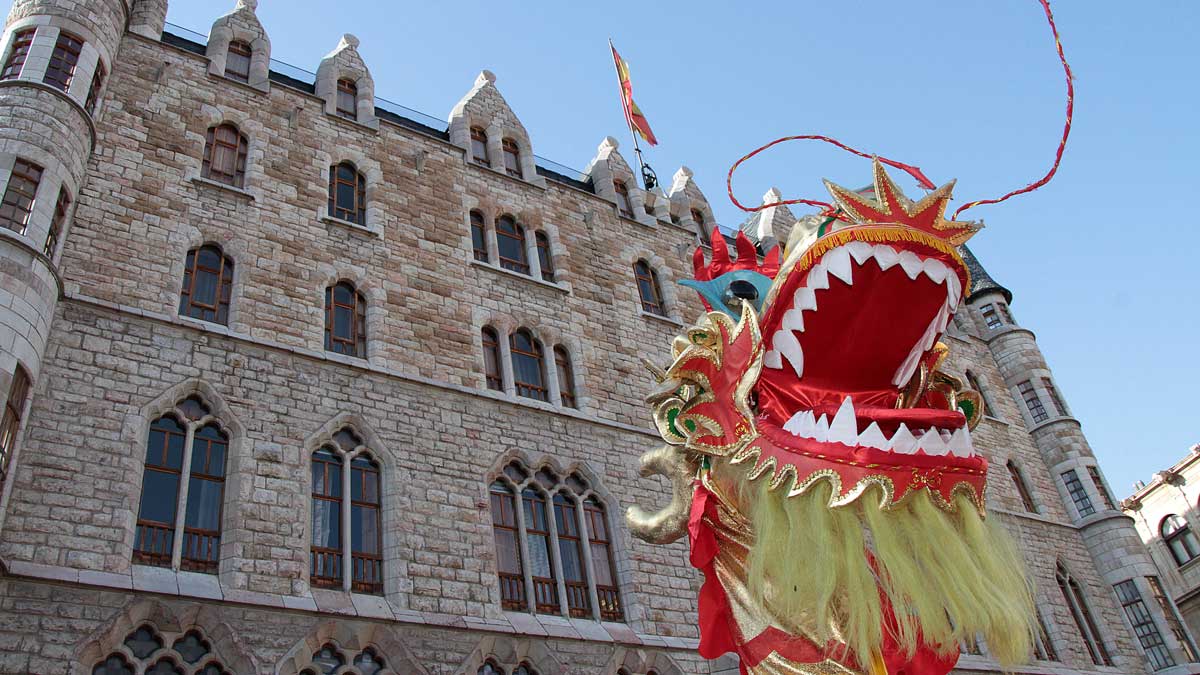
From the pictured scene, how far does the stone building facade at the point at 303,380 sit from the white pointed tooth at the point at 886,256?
242 inches

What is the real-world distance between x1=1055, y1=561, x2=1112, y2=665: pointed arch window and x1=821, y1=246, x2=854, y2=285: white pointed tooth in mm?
14127

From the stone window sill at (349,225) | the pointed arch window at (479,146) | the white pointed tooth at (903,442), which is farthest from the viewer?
the pointed arch window at (479,146)

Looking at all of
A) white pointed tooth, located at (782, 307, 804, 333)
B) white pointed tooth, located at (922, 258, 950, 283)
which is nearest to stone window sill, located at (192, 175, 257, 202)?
white pointed tooth, located at (782, 307, 804, 333)

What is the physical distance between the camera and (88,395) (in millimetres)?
8703

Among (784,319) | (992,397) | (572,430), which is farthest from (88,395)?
(992,397)

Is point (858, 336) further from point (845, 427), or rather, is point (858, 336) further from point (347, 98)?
point (347, 98)

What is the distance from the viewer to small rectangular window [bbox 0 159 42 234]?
8.56m

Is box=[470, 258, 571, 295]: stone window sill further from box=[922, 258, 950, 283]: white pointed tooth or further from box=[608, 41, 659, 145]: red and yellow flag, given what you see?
box=[922, 258, 950, 283]: white pointed tooth

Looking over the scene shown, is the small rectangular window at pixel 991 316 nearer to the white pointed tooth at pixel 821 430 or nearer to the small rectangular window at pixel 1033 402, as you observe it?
the small rectangular window at pixel 1033 402

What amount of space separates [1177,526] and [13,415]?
92.0 ft

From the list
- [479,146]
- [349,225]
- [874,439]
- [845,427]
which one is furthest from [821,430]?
[479,146]

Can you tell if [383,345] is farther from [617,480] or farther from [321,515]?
[617,480]

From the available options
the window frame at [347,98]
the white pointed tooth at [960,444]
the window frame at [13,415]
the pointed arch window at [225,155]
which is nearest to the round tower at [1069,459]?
the window frame at [347,98]

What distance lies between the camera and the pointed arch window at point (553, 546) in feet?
33.5
